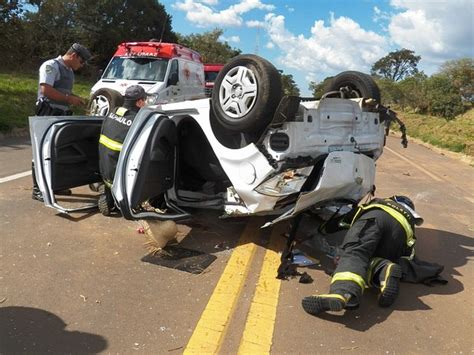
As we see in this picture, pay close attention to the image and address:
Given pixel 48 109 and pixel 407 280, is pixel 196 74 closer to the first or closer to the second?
pixel 48 109

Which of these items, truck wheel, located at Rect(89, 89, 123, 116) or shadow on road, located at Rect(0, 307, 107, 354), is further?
truck wheel, located at Rect(89, 89, 123, 116)

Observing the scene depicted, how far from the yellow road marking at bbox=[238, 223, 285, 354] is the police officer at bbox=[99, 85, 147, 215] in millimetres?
1738

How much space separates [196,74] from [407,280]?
10661 mm

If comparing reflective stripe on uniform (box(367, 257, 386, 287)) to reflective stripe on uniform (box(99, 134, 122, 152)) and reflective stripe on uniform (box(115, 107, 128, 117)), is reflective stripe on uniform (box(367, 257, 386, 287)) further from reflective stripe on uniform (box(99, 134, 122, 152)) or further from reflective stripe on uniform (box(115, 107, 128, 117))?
reflective stripe on uniform (box(115, 107, 128, 117))

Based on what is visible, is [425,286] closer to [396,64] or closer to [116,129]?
[116,129]

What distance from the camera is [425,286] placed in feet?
13.1

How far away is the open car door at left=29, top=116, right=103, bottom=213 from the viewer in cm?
512

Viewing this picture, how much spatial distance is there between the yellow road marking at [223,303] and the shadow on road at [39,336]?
0.56 meters

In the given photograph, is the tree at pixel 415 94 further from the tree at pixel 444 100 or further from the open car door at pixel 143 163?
the open car door at pixel 143 163

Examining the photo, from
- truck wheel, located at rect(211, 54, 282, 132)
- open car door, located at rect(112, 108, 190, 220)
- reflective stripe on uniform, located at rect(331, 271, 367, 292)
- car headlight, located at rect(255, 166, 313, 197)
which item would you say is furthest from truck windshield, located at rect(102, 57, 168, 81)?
reflective stripe on uniform, located at rect(331, 271, 367, 292)

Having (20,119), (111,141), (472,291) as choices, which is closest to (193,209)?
(111,141)

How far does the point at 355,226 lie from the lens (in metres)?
3.89

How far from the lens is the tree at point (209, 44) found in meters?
52.8

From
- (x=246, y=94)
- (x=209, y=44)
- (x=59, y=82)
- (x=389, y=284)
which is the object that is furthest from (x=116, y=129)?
(x=209, y=44)
